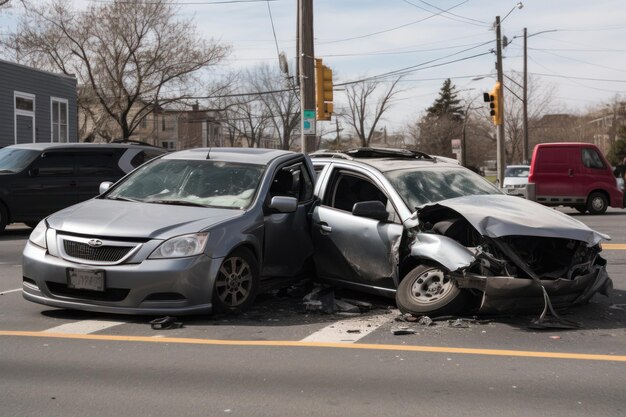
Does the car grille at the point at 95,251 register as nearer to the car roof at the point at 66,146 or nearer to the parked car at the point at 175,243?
the parked car at the point at 175,243

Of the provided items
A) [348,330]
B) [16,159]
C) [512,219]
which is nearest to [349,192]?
[348,330]

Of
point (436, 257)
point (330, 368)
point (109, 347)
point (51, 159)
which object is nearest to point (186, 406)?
point (330, 368)

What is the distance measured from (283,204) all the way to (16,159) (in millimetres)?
9512

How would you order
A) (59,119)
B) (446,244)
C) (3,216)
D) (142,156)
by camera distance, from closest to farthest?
1. (446,244)
2. (3,216)
3. (142,156)
4. (59,119)

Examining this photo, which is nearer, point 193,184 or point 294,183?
point 193,184

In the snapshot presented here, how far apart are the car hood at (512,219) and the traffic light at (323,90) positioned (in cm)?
1264

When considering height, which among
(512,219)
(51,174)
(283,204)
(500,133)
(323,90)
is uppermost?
(323,90)

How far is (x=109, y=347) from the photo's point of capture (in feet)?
18.6

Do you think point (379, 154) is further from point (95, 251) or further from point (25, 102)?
point (25, 102)

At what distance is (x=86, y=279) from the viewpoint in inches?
247

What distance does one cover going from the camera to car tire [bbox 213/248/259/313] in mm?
6570

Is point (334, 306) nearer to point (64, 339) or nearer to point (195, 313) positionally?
point (195, 313)

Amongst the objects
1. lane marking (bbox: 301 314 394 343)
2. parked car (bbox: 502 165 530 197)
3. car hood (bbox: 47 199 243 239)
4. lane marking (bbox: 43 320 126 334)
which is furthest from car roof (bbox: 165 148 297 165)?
parked car (bbox: 502 165 530 197)

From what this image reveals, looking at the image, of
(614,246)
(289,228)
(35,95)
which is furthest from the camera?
(35,95)
